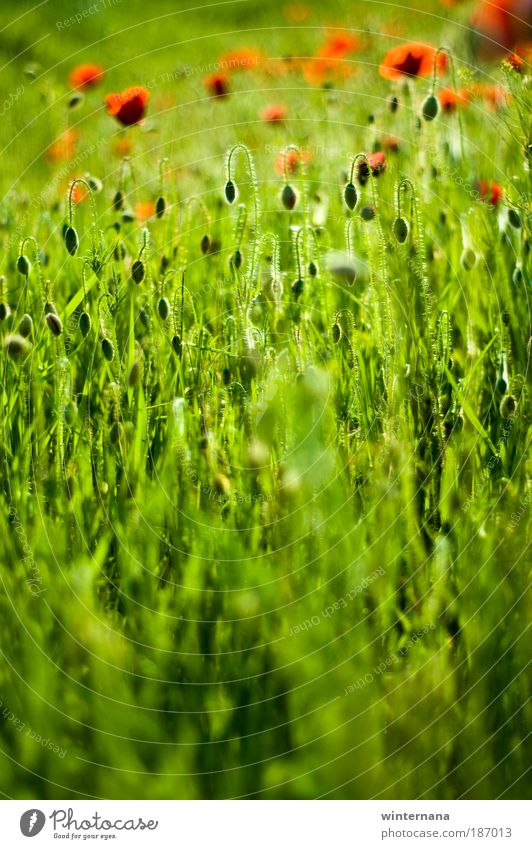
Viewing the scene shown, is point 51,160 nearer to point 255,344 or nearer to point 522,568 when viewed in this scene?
point 255,344

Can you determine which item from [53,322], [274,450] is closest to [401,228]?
[274,450]

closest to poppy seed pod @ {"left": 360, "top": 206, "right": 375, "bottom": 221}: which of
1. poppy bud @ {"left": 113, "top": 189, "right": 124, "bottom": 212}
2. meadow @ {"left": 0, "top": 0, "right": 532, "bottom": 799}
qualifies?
meadow @ {"left": 0, "top": 0, "right": 532, "bottom": 799}

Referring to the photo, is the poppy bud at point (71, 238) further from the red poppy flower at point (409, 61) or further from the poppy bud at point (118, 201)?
the red poppy flower at point (409, 61)

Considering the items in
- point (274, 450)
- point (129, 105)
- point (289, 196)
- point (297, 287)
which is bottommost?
point (274, 450)

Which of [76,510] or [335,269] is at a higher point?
[335,269]

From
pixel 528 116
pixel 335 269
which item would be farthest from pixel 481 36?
pixel 335 269

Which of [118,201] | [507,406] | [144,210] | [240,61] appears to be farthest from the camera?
[240,61]
